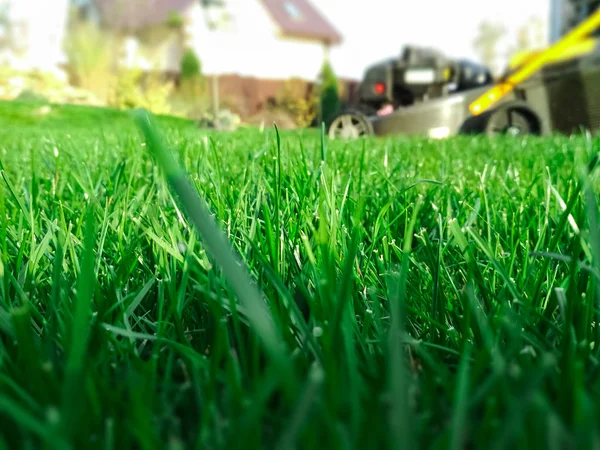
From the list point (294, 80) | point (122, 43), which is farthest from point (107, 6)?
point (294, 80)

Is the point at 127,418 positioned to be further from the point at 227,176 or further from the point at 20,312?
the point at 227,176

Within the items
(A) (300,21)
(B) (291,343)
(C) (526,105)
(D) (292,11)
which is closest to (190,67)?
(A) (300,21)

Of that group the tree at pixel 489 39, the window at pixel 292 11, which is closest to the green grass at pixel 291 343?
the window at pixel 292 11

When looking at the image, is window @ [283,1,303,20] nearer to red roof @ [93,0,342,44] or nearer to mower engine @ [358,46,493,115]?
red roof @ [93,0,342,44]

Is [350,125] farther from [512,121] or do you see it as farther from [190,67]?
[190,67]

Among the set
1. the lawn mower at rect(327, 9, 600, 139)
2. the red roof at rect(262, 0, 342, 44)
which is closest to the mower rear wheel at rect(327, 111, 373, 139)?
the lawn mower at rect(327, 9, 600, 139)

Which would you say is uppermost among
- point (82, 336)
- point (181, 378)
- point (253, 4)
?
A: point (253, 4)
